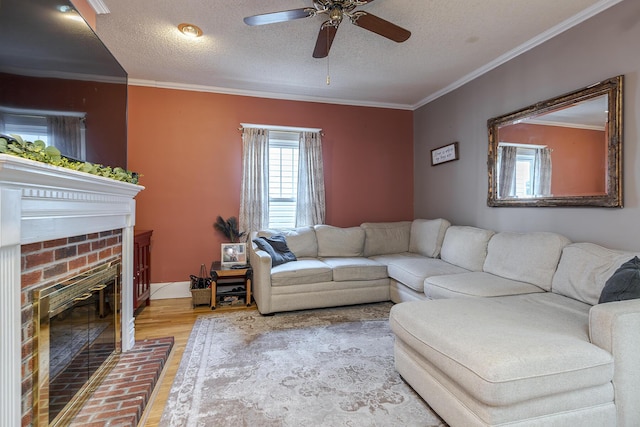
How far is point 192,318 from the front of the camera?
313 cm

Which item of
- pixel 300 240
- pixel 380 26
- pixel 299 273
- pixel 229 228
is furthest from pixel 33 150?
pixel 300 240

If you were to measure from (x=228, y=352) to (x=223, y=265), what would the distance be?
1.32 metres

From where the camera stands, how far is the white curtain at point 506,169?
3.06m

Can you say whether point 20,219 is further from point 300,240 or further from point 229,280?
point 300,240

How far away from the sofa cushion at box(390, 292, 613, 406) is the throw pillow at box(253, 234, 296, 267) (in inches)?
68.5

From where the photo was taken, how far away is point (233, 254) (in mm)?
3672

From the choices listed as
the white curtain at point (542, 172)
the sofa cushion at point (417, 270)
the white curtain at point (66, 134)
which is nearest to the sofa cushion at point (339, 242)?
the sofa cushion at point (417, 270)

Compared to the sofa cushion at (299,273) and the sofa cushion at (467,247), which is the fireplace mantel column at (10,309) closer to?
the sofa cushion at (299,273)

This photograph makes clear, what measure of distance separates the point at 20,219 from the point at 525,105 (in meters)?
3.76

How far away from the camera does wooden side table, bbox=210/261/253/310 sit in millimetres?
3359

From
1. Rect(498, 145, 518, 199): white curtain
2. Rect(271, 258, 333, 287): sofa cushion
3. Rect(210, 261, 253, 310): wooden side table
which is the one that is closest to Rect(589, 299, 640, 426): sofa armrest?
Rect(498, 145, 518, 199): white curtain

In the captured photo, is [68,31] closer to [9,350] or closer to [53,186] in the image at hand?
[53,186]

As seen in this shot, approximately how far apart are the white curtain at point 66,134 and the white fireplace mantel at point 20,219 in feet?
0.65

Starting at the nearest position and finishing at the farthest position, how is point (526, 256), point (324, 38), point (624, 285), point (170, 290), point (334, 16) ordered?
point (624, 285)
point (334, 16)
point (324, 38)
point (526, 256)
point (170, 290)
